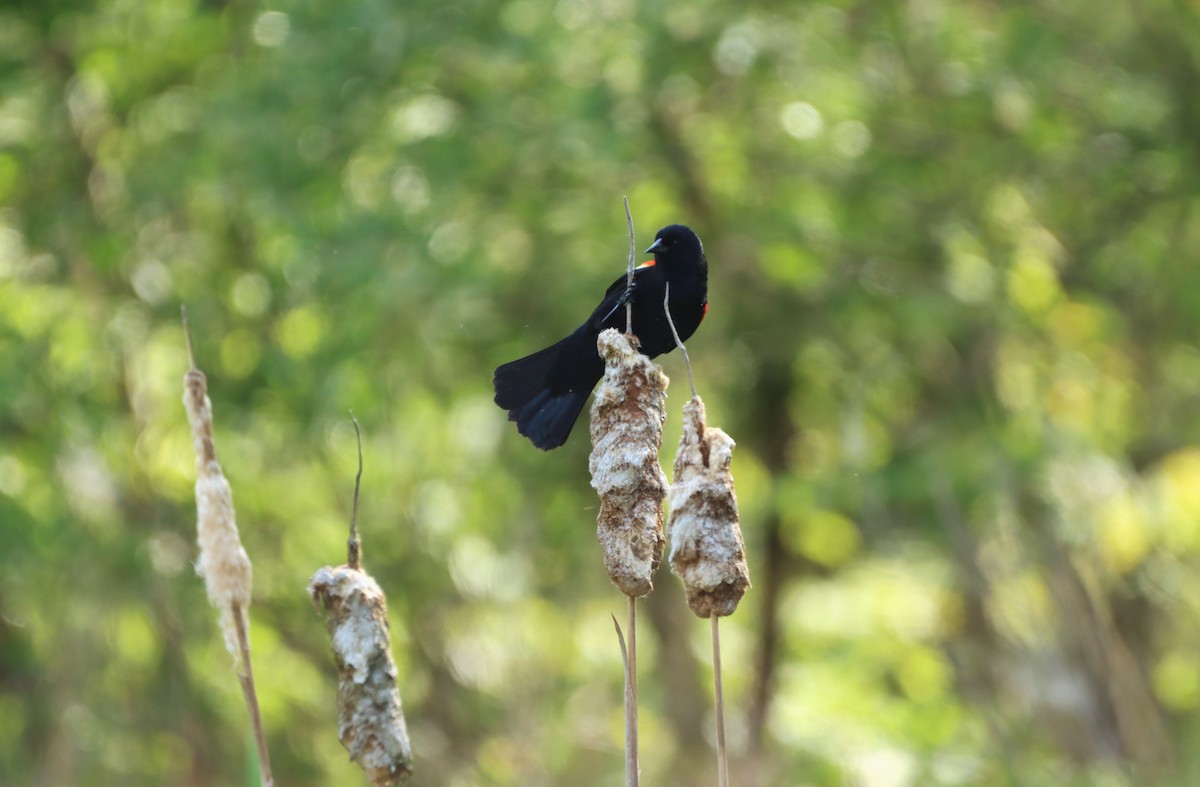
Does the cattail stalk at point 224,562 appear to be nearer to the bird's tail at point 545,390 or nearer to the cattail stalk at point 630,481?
the cattail stalk at point 630,481

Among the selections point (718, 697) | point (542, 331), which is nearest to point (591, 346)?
point (718, 697)

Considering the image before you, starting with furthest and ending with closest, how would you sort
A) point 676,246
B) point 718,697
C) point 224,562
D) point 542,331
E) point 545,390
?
point 542,331
point 676,246
point 545,390
point 718,697
point 224,562

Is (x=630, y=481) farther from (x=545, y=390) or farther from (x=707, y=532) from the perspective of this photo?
(x=545, y=390)

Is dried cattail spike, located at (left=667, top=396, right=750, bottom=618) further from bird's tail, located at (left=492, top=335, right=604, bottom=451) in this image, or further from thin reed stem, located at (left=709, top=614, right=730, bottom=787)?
bird's tail, located at (left=492, top=335, right=604, bottom=451)

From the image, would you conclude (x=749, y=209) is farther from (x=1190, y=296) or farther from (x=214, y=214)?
(x=214, y=214)

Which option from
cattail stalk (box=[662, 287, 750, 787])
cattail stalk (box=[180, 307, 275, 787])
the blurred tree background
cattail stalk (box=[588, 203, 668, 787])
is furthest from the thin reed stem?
the blurred tree background
